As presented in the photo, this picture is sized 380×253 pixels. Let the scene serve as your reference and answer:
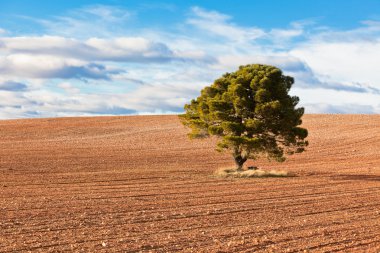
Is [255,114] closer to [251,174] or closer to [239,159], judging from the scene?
[239,159]

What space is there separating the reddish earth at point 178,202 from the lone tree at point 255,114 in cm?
279

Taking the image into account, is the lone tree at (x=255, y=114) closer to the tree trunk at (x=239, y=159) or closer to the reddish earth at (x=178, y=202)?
the tree trunk at (x=239, y=159)

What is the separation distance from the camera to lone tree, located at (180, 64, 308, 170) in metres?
35.8

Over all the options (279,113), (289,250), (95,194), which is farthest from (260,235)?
(279,113)

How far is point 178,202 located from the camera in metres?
22.4

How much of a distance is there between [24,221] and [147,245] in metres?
5.34

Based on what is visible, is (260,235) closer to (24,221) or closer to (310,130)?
(24,221)

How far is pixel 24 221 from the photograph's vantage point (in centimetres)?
1738

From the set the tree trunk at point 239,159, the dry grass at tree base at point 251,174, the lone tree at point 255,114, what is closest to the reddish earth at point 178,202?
the dry grass at tree base at point 251,174

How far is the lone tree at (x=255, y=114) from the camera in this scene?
35.8m

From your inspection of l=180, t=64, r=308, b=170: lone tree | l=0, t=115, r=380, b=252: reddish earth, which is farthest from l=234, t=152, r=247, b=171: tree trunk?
l=0, t=115, r=380, b=252: reddish earth

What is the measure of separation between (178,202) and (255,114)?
610 inches

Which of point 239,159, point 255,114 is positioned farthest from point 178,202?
point 239,159

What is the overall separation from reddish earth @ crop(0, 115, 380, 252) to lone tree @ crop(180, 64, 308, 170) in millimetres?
2794
